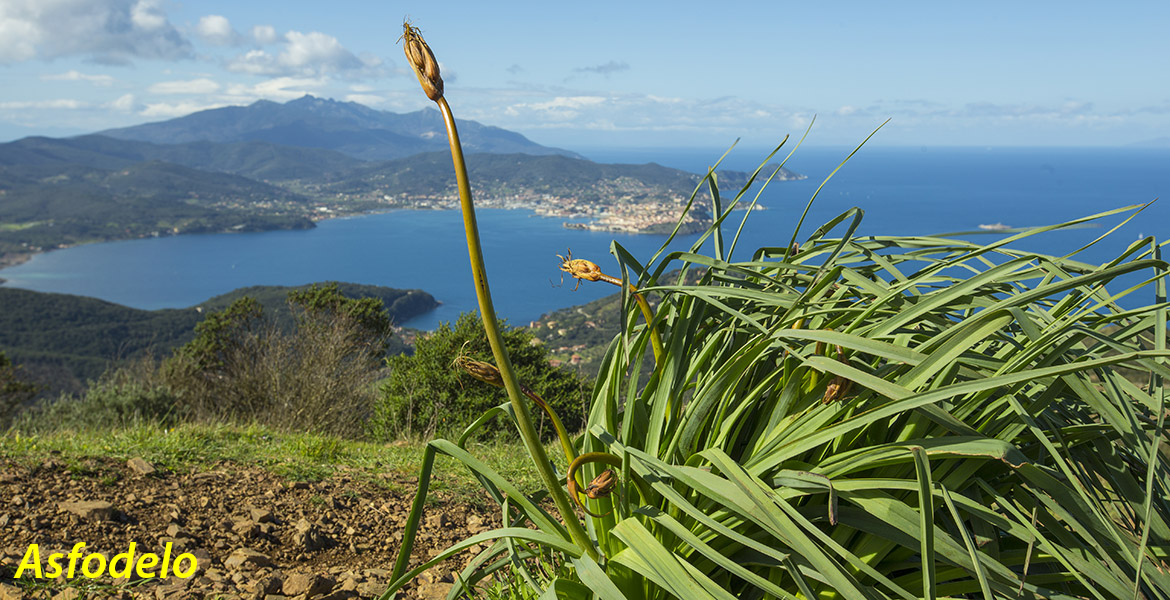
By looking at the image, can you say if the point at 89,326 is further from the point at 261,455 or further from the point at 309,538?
the point at 309,538

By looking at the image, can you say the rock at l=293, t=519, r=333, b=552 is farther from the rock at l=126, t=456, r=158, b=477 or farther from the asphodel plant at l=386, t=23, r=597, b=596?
the asphodel plant at l=386, t=23, r=597, b=596

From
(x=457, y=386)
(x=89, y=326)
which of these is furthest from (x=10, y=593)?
(x=89, y=326)

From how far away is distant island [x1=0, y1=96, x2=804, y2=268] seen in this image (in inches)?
2859

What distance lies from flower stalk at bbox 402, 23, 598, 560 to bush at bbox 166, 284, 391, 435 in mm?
5027

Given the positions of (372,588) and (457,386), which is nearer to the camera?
(372,588)

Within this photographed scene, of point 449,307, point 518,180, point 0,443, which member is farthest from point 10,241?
point 0,443

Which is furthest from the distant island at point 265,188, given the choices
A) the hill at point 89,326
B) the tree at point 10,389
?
the tree at point 10,389

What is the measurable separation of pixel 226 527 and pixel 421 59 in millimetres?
2298

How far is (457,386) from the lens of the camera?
777 centimetres

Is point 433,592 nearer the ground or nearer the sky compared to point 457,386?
nearer the sky

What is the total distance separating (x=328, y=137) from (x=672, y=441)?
20973 centimetres

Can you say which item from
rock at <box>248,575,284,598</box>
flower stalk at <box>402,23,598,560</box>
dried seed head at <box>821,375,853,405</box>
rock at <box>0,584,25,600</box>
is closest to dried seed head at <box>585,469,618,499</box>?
flower stalk at <box>402,23,598,560</box>

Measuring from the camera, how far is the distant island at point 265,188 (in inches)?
2859

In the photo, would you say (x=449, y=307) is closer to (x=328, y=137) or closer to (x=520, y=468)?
(x=520, y=468)
